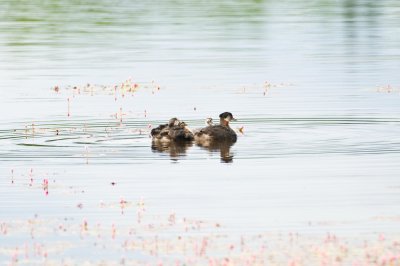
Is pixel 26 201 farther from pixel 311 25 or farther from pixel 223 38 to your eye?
pixel 311 25

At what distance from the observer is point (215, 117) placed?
29.4 meters

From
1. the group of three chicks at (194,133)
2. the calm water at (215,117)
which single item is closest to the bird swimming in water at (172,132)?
the group of three chicks at (194,133)

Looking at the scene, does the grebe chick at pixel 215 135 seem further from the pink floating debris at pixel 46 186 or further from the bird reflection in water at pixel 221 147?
the pink floating debris at pixel 46 186

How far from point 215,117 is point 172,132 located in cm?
372

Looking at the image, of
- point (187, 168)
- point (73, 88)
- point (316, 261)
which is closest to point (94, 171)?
point (187, 168)

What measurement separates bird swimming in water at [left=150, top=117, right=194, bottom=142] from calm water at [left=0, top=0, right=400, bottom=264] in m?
0.33

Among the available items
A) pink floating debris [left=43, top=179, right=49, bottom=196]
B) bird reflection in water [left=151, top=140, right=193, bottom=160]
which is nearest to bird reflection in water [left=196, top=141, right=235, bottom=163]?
bird reflection in water [left=151, top=140, right=193, bottom=160]

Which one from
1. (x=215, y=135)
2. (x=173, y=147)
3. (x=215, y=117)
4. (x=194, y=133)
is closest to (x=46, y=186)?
(x=173, y=147)

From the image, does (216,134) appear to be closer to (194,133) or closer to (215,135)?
(215,135)

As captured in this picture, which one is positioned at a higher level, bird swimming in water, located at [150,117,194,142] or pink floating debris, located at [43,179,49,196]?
bird swimming in water, located at [150,117,194,142]

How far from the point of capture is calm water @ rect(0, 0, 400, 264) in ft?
61.1

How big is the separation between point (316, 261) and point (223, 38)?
138 feet

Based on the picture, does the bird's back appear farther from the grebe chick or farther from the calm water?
the calm water

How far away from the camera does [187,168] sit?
22359mm
